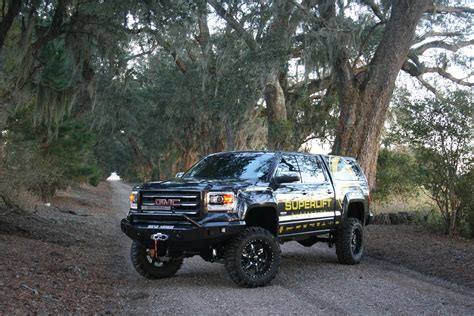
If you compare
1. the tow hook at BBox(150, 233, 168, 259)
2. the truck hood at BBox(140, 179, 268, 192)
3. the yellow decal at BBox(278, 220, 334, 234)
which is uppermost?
the truck hood at BBox(140, 179, 268, 192)

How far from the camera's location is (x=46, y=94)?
16047 millimetres

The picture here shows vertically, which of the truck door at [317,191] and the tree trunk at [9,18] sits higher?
the tree trunk at [9,18]

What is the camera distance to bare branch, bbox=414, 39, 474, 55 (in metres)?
23.5

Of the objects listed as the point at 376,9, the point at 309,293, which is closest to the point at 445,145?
the point at 309,293

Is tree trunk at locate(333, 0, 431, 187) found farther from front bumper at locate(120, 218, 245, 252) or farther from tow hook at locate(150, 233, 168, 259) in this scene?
tow hook at locate(150, 233, 168, 259)

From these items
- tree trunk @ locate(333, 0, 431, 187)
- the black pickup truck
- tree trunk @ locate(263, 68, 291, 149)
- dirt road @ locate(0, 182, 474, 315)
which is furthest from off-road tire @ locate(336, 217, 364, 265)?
tree trunk @ locate(263, 68, 291, 149)

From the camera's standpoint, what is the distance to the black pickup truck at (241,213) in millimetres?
8047

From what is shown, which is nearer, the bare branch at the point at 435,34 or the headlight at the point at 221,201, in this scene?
the headlight at the point at 221,201

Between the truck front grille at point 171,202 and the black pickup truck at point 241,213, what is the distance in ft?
0.05

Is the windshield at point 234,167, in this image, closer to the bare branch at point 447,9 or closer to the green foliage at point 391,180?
the green foliage at point 391,180

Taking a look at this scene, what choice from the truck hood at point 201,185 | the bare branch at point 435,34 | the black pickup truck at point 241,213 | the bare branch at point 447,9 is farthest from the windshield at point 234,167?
the bare branch at point 435,34

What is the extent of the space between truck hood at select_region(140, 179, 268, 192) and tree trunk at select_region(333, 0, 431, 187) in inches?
343

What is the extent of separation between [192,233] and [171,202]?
0.67m

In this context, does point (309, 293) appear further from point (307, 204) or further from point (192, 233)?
point (307, 204)
